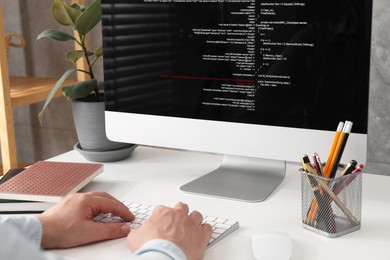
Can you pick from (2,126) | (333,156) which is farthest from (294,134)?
(2,126)

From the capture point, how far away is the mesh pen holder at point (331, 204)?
0.93m

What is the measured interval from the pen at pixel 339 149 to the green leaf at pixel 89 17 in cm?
67

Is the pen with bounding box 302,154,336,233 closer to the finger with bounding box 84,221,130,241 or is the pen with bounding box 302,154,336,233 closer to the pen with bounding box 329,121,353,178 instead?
the pen with bounding box 329,121,353,178

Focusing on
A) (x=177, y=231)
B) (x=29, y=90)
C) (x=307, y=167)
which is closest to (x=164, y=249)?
(x=177, y=231)

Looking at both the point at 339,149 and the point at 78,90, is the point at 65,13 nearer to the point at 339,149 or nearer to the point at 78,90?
the point at 78,90

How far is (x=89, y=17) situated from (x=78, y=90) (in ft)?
0.57

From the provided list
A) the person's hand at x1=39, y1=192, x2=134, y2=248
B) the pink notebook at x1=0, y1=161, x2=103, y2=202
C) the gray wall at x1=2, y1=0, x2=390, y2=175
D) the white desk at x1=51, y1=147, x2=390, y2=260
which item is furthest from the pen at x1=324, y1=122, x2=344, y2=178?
the gray wall at x1=2, y1=0, x2=390, y2=175

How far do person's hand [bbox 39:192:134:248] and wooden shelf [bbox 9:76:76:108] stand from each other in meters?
1.06

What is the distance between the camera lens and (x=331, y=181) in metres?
0.92

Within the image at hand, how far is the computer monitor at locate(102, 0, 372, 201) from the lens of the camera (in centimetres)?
101

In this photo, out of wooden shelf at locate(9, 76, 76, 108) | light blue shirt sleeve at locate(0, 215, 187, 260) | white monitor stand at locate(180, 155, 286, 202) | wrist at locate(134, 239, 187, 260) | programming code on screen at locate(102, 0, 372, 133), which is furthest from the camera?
wooden shelf at locate(9, 76, 76, 108)

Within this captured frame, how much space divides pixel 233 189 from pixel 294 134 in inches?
6.8

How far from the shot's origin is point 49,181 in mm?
1146

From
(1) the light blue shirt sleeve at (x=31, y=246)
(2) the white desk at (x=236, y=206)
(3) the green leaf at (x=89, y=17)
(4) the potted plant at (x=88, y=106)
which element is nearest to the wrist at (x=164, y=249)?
(1) the light blue shirt sleeve at (x=31, y=246)
